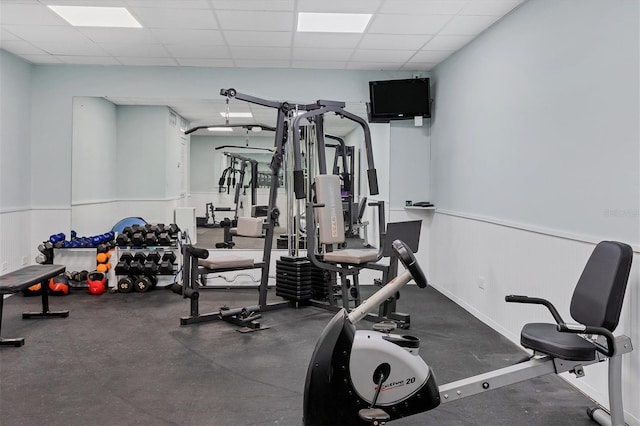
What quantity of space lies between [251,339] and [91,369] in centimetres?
117

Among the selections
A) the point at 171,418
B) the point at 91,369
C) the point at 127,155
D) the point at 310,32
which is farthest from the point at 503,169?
the point at 127,155

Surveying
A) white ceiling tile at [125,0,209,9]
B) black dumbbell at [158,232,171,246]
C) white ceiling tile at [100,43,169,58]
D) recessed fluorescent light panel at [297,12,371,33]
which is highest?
recessed fluorescent light panel at [297,12,371,33]

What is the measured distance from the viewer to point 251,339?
156 inches

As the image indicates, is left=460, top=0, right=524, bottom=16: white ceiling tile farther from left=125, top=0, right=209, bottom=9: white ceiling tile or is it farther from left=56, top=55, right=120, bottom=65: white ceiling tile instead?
left=56, top=55, right=120, bottom=65: white ceiling tile

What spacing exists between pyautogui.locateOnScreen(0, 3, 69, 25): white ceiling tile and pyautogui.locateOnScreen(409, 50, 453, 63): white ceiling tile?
11.3 ft

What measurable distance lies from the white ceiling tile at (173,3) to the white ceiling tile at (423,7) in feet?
4.66

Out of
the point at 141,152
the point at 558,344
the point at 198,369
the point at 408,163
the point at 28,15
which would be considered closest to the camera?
the point at 558,344

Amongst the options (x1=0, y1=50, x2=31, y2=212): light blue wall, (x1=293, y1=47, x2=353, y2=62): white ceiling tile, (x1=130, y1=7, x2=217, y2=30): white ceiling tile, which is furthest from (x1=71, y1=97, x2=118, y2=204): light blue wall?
(x1=293, y1=47, x2=353, y2=62): white ceiling tile

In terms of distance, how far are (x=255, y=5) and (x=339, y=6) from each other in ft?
2.16

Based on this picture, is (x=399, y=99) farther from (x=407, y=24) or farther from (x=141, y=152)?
(x=141, y=152)

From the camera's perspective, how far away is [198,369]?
10.8ft

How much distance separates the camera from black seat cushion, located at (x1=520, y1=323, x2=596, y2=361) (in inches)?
87.0

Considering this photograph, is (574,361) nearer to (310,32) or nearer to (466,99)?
(466,99)

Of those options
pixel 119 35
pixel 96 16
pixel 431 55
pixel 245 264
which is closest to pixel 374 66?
pixel 431 55
